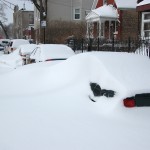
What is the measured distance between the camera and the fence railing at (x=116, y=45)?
16.0 m

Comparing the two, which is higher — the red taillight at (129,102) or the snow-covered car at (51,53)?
the snow-covered car at (51,53)

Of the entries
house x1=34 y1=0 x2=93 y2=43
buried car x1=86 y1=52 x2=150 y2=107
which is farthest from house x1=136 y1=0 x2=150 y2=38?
buried car x1=86 y1=52 x2=150 y2=107

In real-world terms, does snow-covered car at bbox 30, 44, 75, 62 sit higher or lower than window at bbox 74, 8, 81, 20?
lower

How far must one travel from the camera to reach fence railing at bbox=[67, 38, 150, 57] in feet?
52.6

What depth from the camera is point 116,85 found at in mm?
5102

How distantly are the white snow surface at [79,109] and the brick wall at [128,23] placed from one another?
78.2 ft

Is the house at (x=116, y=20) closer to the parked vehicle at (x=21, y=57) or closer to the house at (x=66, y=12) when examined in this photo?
the house at (x=66, y=12)

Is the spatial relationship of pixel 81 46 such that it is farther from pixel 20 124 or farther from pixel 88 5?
pixel 88 5

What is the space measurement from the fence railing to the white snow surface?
869 cm

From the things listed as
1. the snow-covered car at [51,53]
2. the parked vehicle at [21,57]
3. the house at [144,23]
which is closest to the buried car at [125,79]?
the snow-covered car at [51,53]

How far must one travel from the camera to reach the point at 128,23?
30.0 metres

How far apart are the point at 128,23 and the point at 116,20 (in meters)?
1.44

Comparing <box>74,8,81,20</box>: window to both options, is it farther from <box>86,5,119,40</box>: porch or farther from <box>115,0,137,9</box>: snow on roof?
<box>115,0,137,9</box>: snow on roof

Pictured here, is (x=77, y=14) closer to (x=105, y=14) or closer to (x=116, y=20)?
(x=105, y=14)
